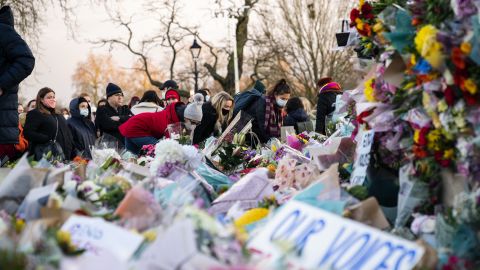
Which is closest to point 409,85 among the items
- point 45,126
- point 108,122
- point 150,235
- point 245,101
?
point 150,235

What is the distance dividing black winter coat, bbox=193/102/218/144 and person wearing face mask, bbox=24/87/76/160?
5.37 feet

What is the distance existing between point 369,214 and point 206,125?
521cm

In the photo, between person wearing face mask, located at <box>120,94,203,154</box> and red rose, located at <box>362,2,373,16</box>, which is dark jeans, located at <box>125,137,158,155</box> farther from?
red rose, located at <box>362,2,373,16</box>

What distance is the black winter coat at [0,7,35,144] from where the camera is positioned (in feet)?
18.1

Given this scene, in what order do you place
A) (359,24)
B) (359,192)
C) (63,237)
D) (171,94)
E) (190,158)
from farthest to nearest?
(171,94), (190,158), (359,24), (359,192), (63,237)

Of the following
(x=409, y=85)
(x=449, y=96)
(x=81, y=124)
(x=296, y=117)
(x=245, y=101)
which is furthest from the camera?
(x=296, y=117)

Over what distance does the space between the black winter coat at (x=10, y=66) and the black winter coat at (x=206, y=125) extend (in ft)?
7.47

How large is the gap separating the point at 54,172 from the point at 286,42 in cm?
2470

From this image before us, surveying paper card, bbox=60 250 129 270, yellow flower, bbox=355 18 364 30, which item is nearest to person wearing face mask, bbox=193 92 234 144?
yellow flower, bbox=355 18 364 30

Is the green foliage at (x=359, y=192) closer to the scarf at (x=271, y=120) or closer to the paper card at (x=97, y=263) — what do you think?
the paper card at (x=97, y=263)

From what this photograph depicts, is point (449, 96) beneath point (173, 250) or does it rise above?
above

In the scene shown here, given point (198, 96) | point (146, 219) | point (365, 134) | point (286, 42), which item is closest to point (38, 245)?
point (146, 219)

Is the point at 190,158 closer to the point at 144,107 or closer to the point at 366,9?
the point at 366,9

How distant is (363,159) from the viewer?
308 centimetres
